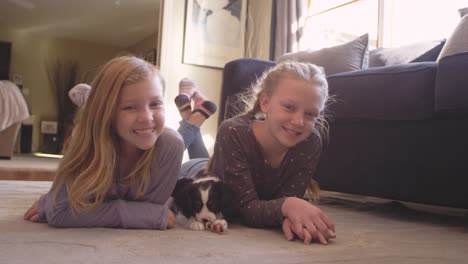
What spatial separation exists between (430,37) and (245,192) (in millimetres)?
1932

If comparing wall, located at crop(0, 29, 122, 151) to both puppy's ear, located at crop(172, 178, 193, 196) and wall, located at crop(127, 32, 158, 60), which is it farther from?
puppy's ear, located at crop(172, 178, 193, 196)

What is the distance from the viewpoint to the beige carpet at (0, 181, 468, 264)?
0.81 meters

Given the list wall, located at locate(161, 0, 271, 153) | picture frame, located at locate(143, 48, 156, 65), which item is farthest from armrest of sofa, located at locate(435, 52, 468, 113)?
picture frame, located at locate(143, 48, 156, 65)

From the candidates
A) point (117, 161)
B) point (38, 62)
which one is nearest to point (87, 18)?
point (38, 62)

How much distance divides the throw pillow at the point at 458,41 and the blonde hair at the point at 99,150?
980mm

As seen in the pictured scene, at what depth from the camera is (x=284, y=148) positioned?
4.34 ft

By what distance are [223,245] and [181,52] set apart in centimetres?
274

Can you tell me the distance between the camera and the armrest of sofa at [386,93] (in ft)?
4.57

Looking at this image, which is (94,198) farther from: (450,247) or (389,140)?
(389,140)

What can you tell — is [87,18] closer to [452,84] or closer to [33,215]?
[33,215]

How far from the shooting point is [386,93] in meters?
1.49

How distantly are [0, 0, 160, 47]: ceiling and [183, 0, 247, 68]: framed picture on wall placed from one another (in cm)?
167

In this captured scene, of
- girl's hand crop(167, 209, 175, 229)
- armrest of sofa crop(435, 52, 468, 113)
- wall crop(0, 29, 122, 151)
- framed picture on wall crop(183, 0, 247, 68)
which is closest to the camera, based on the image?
girl's hand crop(167, 209, 175, 229)

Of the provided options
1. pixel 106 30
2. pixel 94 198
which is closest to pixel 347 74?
pixel 94 198
